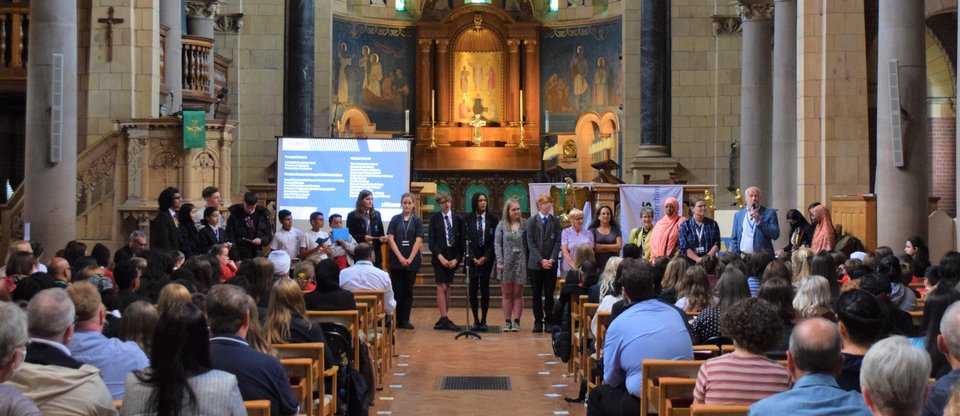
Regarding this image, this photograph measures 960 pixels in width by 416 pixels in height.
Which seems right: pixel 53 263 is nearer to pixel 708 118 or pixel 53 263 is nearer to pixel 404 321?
pixel 404 321

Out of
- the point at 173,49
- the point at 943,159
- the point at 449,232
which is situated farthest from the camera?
the point at 943,159

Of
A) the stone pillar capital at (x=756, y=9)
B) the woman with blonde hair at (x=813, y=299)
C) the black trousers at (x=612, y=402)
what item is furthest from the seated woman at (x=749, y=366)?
the stone pillar capital at (x=756, y=9)

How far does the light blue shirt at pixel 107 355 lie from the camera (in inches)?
217

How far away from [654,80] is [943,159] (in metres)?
5.61

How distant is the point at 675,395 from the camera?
5.88m

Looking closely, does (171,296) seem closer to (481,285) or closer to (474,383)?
(474,383)

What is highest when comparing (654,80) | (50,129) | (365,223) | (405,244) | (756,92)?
(654,80)

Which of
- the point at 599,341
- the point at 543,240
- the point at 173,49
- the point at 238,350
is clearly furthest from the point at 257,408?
the point at 173,49

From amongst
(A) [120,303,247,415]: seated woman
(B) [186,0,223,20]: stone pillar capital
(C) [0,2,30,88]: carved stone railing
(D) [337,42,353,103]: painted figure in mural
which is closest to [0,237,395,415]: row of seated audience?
(A) [120,303,247,415]: seated woman

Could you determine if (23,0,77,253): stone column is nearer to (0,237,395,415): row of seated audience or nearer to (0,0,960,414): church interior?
(0,0,960,414): church interior

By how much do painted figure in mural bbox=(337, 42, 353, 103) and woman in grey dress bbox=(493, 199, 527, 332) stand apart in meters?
15.5

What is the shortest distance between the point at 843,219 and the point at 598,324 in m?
8.28

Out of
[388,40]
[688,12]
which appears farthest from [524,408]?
[388,40]

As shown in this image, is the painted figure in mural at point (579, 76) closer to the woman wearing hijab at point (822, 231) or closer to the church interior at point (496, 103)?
the church interior at point (496, 103)
